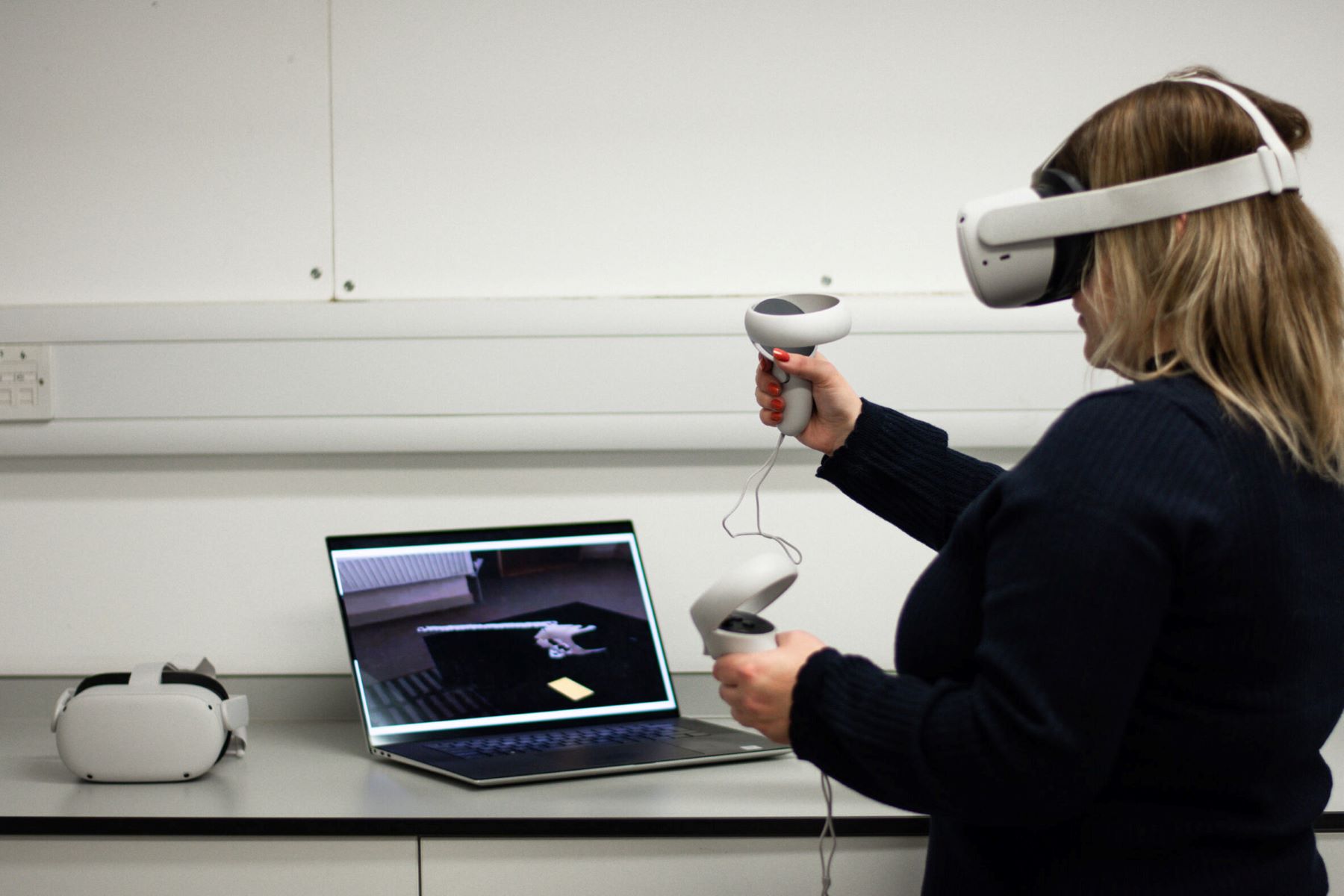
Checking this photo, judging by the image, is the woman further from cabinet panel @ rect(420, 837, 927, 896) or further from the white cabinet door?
the white cabinet door

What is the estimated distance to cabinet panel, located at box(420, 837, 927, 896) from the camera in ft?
3.81

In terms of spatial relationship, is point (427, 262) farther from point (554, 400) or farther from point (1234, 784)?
point (1234, 784)

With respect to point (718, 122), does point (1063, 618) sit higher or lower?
lower

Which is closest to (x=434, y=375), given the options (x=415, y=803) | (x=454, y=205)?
(x=454, y=205)

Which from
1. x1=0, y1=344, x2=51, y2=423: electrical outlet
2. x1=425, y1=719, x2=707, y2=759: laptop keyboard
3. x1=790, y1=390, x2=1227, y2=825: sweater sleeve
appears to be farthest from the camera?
x1=0, y1=344, x2=51, y2=423: electrical outlet

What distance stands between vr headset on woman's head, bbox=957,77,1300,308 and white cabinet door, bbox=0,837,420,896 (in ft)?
2.66

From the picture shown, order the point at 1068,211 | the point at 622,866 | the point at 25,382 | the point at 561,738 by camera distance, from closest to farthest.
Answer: the point at 1068,211 → the point at 622,866 → the point at 561,738 → the point at 25,382

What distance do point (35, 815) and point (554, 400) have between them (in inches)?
31.2

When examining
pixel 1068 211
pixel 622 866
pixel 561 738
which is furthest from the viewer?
pixel 561 738

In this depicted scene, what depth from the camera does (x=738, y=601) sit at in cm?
87

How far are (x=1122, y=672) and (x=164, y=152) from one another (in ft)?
4.85

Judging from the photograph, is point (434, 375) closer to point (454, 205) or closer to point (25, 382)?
point (454, 205)

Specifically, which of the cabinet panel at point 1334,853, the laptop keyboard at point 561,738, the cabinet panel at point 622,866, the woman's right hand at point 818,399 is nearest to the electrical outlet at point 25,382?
the laptop keyboard at point 561,738

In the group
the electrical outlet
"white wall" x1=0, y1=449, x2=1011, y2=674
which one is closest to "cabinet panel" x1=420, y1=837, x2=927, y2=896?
"white wall" x1=0, y1=449, x2=1011, y2=674
